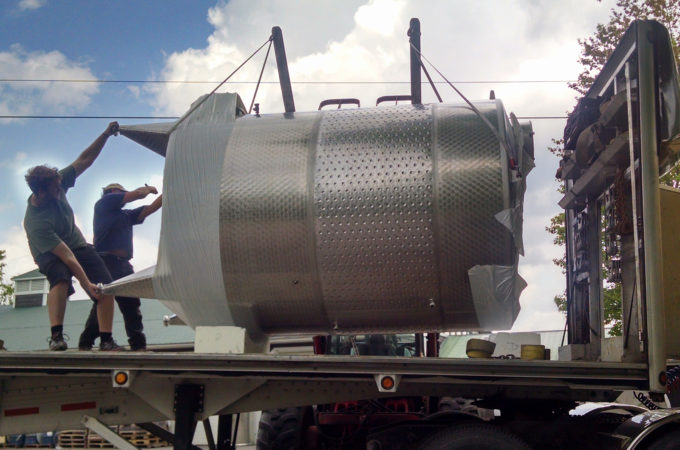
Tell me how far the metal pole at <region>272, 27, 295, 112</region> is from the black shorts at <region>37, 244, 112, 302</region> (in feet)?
7.66

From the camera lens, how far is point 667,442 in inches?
212

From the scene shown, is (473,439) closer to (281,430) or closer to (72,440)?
(281,430)

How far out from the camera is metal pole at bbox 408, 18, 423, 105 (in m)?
6.55

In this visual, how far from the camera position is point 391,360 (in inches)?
200

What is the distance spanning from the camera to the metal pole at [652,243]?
4.89 m

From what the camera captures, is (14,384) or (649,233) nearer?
(649,233)

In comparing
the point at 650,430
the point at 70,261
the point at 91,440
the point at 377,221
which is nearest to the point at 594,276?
the point at 650,430

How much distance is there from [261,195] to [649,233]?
2796mm

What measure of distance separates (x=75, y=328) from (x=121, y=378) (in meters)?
14.7

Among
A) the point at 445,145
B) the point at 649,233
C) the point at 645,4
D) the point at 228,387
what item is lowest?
the point at 228,387

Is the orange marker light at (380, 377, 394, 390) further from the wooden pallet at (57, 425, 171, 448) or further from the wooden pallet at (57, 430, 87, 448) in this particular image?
the wooden pallet at (57, 430, 87, 448)

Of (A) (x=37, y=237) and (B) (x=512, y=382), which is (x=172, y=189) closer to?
(A) (x=37, y=237)

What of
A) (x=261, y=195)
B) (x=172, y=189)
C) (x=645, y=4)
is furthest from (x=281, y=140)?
(x=645, y=4)

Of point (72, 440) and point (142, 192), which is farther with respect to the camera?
point (72, 440)
